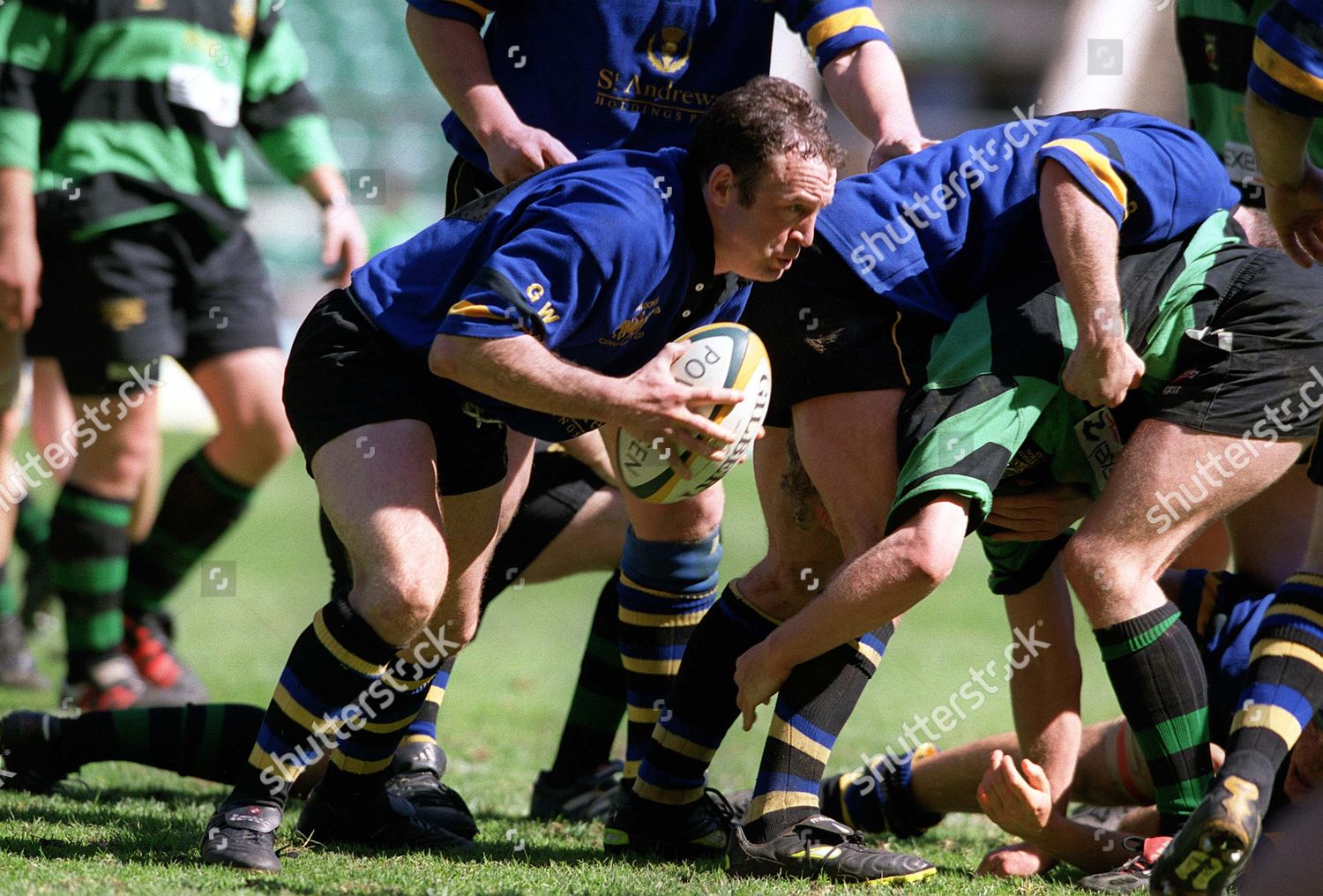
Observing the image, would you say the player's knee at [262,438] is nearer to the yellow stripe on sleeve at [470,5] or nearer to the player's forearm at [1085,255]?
the yellow stripe on sleeve at [470,5]

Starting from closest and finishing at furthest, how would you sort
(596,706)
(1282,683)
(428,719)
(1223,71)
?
(1282,683), (428,719), (596,706), (1223,71)

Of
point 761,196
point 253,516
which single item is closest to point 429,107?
point 253,516

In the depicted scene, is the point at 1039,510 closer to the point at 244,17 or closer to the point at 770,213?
the point at 770,213

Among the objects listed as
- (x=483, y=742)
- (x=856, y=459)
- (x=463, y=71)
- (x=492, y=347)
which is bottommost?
(x=483, y=742)

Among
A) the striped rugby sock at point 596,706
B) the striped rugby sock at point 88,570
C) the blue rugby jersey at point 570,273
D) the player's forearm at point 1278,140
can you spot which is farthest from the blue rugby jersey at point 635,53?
the striped rugby sock at point 88,570

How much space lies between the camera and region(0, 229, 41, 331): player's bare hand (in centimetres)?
537

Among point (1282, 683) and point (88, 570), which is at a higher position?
point (1282, 683)

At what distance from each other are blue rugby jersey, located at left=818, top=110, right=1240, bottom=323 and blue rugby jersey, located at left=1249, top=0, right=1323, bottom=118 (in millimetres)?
278

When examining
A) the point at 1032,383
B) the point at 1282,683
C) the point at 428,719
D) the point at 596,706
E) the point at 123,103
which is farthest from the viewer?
the point at 123,103

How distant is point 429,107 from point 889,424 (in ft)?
55.8

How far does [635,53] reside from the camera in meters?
4.04

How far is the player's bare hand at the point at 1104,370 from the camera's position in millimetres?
3311

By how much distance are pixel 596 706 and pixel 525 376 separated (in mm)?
1778

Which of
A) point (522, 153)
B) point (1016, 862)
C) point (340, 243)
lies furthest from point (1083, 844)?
point (340, 243)
